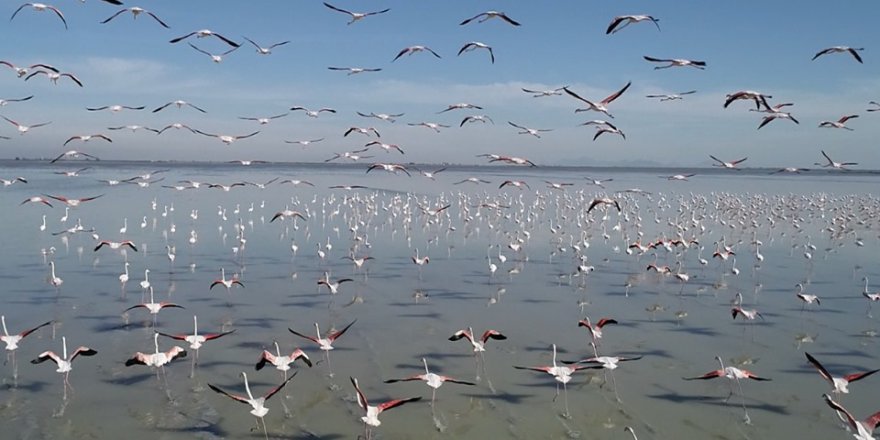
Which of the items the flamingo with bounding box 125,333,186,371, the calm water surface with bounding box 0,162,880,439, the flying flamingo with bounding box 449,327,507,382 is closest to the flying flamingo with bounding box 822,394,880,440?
the calm water surface with bounding box 0,162,880,439

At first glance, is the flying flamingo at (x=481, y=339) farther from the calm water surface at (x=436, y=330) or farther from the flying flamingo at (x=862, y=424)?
the flying flamingo at (x=862, y=424)

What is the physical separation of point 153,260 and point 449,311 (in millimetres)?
11108

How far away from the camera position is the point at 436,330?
1359cm

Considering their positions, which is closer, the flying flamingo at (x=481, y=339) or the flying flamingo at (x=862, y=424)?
the flying flamingo at (x=862, y=424)

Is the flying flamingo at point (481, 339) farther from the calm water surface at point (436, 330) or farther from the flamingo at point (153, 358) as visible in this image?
the flamingo at point (153, 358)

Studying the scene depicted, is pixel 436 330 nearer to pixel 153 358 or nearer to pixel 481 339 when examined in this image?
pixel 481 339

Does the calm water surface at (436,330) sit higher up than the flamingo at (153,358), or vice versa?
the flamingo at (153,358)

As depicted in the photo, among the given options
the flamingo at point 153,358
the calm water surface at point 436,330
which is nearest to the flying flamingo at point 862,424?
the calm water surface at point 436,330

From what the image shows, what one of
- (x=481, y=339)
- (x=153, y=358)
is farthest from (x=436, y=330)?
(x=153, y=358)

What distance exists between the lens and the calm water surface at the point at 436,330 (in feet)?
30.8

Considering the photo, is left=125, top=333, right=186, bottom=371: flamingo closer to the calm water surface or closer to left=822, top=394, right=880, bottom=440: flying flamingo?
the calm water surface

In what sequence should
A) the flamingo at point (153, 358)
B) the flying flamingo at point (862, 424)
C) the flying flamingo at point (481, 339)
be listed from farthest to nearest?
the flying flamingo at point (481, 339)
the flamingo at point (153, 358)
the flying flamingo at point (862, 424)

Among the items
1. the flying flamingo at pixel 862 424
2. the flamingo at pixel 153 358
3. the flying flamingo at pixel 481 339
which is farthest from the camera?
the flying flamingo at pixel 481 339

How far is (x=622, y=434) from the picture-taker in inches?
357
